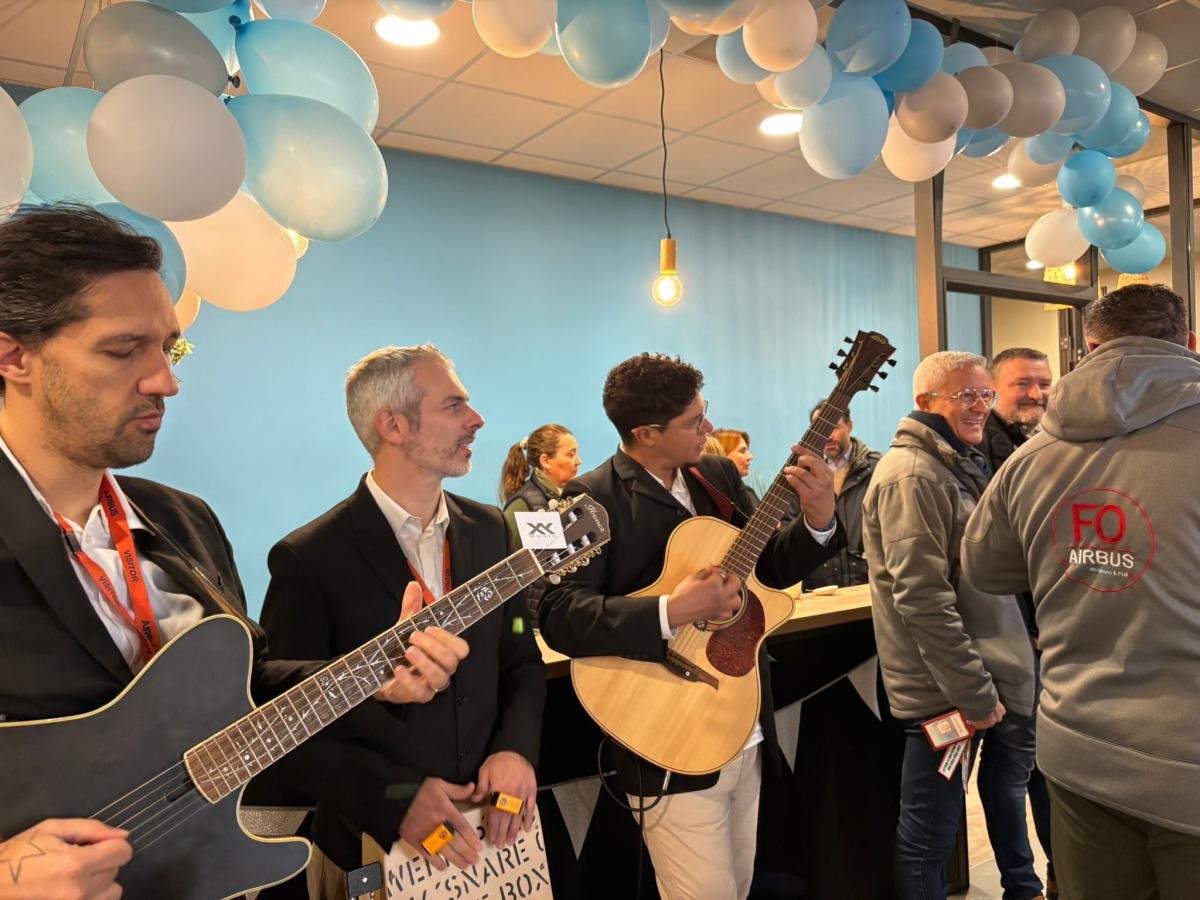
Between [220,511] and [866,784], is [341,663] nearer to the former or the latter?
[866,784]

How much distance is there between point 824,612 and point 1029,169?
2.22m

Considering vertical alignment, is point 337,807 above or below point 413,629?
below

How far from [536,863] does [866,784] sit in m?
1.47

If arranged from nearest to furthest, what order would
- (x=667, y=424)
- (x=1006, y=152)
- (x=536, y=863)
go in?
(x=536, y=863) < (x=667, y=424) < (x=1006, y=152)

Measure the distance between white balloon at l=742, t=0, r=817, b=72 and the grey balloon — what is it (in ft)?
4.56

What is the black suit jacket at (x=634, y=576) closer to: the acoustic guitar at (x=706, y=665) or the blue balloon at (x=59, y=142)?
the acoustic guitar at (x=706, y=665)

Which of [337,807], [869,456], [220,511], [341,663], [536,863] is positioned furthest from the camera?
[220,511]

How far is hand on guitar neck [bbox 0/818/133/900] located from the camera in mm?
931

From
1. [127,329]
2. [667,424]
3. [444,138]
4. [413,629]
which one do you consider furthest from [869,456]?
[127,329]

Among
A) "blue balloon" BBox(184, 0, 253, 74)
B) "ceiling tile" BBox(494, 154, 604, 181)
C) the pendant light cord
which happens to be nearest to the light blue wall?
"ceiling tile" BBox(494, 154, 604, 181)

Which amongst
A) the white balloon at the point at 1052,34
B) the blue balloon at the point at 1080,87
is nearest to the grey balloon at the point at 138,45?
the blue balloon at the point at 1080,87

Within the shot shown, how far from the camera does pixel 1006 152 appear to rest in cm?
502

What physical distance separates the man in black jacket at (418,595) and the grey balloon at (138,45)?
702mm

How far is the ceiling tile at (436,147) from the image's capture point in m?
4.70
